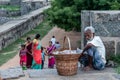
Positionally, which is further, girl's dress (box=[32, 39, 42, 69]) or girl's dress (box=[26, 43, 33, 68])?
girl's dress (box=[26, 43, 33, 68])

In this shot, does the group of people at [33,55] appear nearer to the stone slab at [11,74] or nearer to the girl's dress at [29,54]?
the girl's dress at [29,54]

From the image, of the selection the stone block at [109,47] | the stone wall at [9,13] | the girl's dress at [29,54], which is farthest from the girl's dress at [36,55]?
the stone wall at [9,13]

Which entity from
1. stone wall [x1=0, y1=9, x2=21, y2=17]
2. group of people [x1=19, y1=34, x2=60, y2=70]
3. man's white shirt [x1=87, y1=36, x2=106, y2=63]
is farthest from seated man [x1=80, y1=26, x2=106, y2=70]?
stone wall [x1=0, y1=9, x2=21, y2=17]

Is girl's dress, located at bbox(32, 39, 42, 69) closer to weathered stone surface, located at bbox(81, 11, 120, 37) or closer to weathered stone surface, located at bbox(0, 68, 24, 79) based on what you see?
weathered stone surface, located at bbox(81, 11, 120, 37)

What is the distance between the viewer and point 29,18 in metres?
19.8

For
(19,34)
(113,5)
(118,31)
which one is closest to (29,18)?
(19,34)

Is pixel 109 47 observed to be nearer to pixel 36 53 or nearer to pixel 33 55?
→ pixel 36 53

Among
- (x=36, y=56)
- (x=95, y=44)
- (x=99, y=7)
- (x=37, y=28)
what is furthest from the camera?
(x=37, y=28)

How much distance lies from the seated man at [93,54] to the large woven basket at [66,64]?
1.51 ft

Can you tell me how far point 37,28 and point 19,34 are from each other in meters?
4.28

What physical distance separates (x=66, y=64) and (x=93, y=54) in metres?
0.71

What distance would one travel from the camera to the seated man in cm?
612

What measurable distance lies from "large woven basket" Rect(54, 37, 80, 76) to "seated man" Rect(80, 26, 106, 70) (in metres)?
0.46

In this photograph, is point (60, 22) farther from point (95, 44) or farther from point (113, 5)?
point (95, 44)
